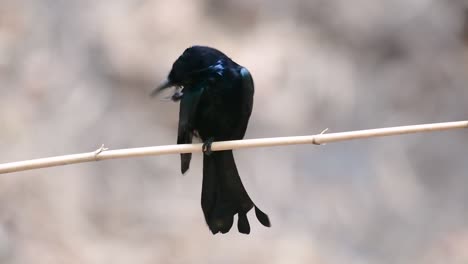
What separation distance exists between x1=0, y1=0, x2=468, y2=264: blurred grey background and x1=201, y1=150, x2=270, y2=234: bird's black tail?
622 millimetres

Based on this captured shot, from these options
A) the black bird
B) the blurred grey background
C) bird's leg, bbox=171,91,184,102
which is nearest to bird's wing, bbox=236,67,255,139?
the black bird

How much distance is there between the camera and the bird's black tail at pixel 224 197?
1334 mm

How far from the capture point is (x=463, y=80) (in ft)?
7.00

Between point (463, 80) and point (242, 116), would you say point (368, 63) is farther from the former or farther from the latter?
point (242, 116)

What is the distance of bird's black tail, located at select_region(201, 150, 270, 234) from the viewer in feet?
4.38

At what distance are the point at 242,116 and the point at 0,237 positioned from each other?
3.14 feet

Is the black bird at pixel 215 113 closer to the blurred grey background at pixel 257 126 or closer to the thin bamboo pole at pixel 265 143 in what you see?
the thin bamboo pole at pixel 265 143

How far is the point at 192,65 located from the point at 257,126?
31.5 inches

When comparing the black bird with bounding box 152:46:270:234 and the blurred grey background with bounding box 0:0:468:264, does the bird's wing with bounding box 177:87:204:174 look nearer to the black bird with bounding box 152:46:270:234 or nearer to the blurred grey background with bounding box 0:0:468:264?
the black bird with bounding box 152:46:270:234

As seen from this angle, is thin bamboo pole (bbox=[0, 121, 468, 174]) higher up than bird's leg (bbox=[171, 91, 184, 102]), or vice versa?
bird's leg (bbox=[171, 91, 184, 102])

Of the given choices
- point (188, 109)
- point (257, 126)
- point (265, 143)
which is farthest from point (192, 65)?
point (257, 126)

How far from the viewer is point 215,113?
1.30 m

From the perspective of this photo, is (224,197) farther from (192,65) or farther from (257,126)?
(257,126)

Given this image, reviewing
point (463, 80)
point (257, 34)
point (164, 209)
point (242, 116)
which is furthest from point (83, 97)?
point (463, 80)
